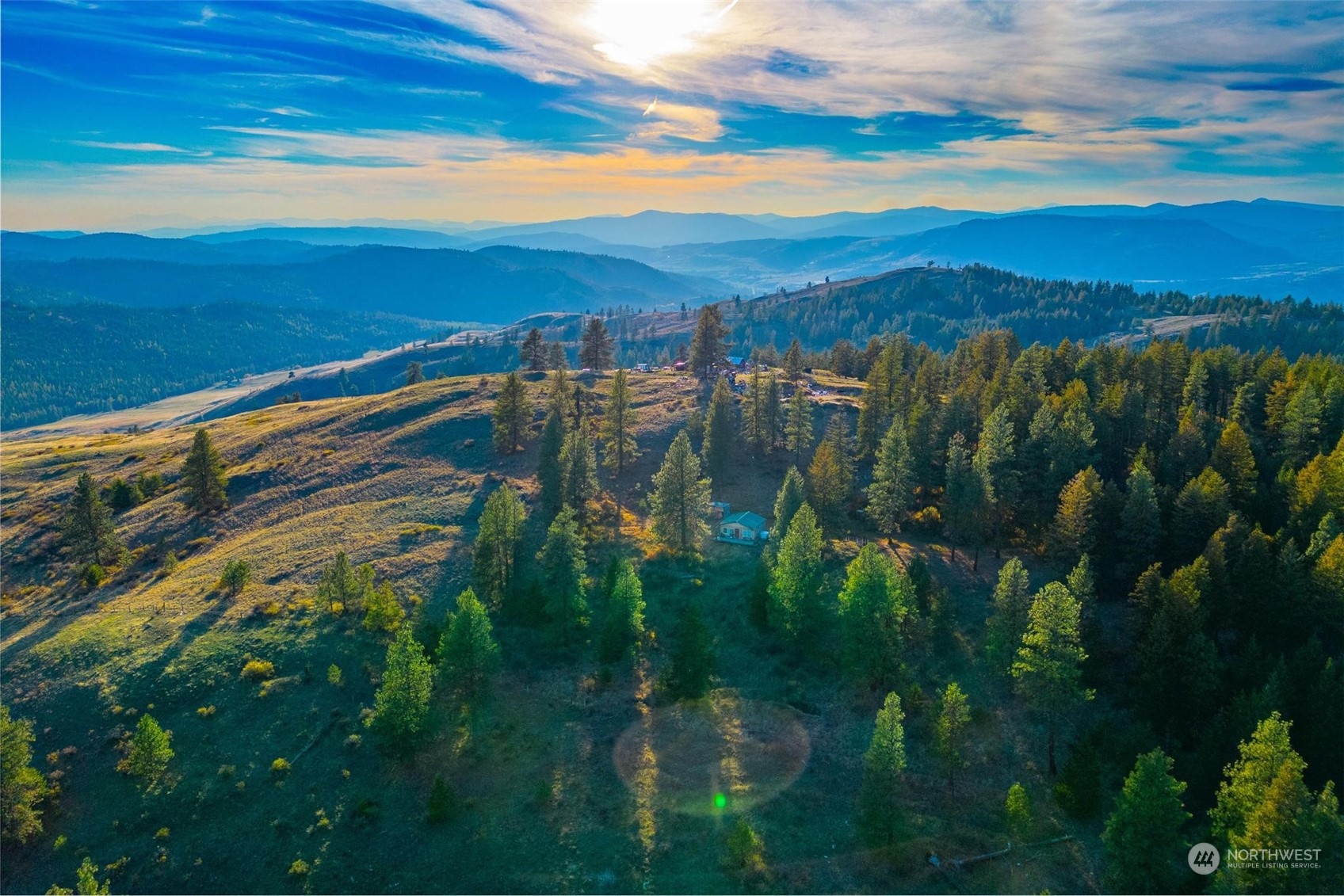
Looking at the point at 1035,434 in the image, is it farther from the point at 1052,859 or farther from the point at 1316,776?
the point at 1052,859

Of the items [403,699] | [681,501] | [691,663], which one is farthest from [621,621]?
[681,501]

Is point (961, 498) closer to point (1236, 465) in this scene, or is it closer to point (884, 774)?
point (1236, 465)

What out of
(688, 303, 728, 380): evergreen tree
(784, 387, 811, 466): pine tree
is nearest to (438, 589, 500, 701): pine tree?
(784, 387, 811, 466): pine tree

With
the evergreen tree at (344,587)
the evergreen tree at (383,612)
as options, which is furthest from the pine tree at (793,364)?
the evergreen tree at (383,612)

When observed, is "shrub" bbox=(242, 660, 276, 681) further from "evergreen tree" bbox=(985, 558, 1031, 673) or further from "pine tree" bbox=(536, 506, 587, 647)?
"evergreen tree" bbox=(985, 558, 1031, 673)

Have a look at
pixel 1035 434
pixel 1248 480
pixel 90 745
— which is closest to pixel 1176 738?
pixel 1248 480

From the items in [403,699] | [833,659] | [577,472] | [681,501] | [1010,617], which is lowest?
[833,659]
